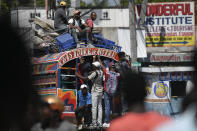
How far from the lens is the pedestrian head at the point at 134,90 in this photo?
14.7 ft

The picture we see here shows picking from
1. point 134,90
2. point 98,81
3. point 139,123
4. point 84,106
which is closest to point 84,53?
point 84,106

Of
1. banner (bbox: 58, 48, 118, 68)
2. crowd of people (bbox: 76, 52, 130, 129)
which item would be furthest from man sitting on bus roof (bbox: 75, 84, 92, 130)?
banner (bbox: 58, 48, 118, 68)

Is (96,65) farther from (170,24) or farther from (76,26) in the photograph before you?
(170,24)

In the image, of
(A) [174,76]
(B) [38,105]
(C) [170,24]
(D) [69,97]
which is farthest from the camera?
(C) [170,24]

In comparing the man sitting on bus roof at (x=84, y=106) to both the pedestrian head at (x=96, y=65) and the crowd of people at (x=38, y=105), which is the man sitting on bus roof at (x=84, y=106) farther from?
the crowd of people at (x=38, y=105)

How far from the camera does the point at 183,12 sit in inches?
1081

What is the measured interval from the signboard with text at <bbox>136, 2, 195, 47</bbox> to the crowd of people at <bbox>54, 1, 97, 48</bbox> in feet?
36.3

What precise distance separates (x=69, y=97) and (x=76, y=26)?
85.9 inches

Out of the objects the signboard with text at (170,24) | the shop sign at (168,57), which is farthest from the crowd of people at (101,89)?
the shop sign at (168,57)

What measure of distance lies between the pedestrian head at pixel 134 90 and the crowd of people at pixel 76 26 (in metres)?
10.4

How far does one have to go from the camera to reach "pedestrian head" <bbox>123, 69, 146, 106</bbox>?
4.49 metres

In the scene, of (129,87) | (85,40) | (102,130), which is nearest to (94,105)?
(102,130)

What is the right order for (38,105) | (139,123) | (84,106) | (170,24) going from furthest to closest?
(170,24) < (84,106) < (139,123) < (38,105)

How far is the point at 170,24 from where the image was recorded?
27.0 m
